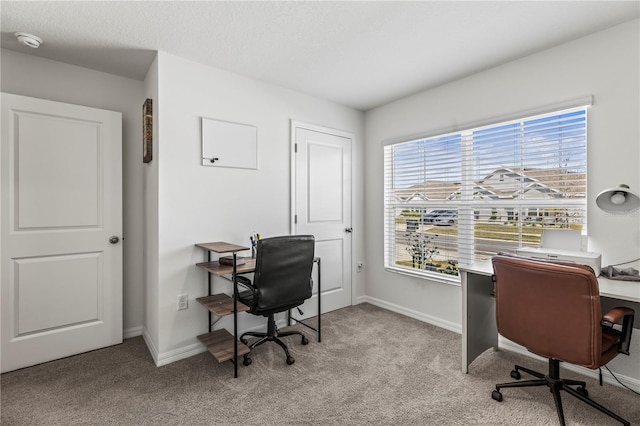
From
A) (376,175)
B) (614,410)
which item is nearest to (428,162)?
(376,175)

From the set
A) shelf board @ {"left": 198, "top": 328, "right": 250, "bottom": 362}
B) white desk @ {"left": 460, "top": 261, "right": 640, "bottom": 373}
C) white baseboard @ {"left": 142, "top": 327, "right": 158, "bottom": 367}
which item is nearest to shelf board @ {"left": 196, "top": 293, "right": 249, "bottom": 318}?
shelf board @ {"left": 198, "top": 328, "right": 250, "bottom": 362}

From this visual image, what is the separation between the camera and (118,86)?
112 inches

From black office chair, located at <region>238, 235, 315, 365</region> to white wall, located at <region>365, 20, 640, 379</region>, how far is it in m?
1.51

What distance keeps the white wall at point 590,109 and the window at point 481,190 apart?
4.3 inches

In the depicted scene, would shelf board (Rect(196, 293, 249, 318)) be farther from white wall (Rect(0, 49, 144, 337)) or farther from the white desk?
the white desk

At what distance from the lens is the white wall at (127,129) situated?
2619mm

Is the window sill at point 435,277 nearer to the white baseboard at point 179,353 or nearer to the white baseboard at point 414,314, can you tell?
the white baseboard at point 414,314

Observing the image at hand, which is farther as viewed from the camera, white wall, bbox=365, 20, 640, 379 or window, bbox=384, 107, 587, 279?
window, bbox=384, 107, 587, 279

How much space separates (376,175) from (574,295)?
96.0 inches

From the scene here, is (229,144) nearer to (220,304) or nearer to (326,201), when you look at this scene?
(326,201)

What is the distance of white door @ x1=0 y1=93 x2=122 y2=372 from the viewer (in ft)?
7.55

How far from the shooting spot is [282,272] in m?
2.34

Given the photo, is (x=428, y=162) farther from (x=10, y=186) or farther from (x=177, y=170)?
(x=10, y=186)

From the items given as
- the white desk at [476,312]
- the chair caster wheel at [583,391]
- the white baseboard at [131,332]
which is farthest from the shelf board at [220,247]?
the chair caster wheel at [583,391]
